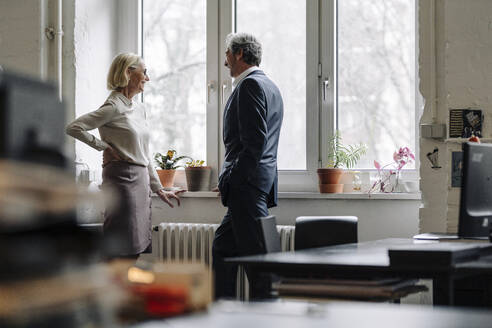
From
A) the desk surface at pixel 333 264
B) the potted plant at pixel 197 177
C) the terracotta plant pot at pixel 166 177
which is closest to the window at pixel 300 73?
the potted plant at pixel 197 177

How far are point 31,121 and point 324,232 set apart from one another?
2.58 m

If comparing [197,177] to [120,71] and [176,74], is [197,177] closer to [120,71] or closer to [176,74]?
[176,74]

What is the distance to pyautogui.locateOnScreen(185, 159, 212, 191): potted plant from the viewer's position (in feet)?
14.8

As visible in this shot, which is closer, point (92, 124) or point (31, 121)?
point (31, 121)

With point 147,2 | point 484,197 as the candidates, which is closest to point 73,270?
point 484,197

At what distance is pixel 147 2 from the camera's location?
4.93 m

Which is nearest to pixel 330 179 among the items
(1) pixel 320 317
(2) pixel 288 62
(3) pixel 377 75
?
(3) pixel 377 75

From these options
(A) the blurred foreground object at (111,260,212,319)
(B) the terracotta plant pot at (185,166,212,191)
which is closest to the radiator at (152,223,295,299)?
(B) the terracotta plant pot at (185,166,212,191)

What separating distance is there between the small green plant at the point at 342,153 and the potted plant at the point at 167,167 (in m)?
1.00

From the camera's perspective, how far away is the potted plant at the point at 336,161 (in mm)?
4188

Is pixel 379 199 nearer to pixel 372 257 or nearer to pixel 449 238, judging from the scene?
pixel 449 238

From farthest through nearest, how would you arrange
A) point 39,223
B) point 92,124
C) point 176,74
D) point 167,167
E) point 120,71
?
point 176,74, point 167,167, point 120,71, point 92,124, point 39,223

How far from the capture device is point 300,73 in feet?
14.7

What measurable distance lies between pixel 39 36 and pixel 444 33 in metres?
2.51
